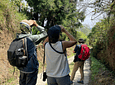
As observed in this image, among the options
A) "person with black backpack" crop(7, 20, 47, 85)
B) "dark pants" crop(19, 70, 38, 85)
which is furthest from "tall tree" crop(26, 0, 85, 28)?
"dark pants" crop(19, 70, 38, 85)

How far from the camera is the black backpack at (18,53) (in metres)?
2.17

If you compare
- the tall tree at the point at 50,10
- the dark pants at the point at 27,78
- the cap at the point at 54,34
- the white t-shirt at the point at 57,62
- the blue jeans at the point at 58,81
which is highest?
the tall tree at the point at 50,10

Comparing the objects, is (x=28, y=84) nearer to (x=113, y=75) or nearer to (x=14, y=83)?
(x=14, y=83)

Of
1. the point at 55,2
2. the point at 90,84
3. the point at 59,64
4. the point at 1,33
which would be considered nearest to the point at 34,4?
the point at 55,2

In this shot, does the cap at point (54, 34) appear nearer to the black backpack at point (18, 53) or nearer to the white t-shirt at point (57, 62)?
the white t-shirt at point (57, 62)

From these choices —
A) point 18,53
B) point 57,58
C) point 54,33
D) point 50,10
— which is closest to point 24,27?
point 18,53

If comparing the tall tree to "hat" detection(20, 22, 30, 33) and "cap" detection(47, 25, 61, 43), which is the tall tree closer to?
"hat" detection(20, 22, 30, 33)

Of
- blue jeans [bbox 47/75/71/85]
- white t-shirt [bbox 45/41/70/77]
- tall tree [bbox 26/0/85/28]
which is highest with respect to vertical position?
tall tree [bbox 26/0/85/28]

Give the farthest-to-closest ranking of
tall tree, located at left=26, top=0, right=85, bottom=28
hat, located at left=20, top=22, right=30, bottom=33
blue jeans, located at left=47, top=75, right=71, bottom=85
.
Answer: tall tree, located at left=26, top=0, right=85, bottom=28, hat, located at left=20, top=22, right=30, bottom=33, blue jeans, located at left=47, top=75, right=71, bottom=85

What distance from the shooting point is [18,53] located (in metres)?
2.15

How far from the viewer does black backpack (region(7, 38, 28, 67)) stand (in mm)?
2168

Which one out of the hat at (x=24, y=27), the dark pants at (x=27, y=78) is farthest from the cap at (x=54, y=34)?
the dark pants at (x=27, y=78)

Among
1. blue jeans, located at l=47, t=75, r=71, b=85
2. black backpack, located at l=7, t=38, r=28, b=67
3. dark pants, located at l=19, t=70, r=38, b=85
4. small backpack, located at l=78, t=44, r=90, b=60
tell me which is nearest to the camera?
blue jeans, located at l=47, t=75, r=71, b=85

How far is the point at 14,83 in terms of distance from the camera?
168 inches
